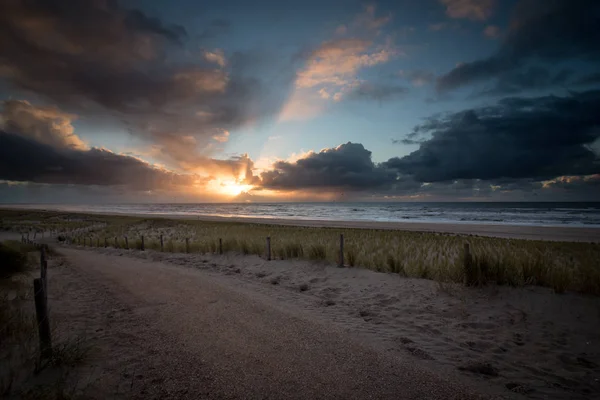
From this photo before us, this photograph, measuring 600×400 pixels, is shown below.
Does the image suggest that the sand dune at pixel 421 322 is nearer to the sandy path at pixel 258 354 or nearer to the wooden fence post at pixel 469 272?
the sandy path at pixel 258 354

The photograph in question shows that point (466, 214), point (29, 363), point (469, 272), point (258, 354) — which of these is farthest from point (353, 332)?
point (466, 214)

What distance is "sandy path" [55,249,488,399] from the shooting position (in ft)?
14.1

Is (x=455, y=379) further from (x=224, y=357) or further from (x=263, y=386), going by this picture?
(x=224, y=357)

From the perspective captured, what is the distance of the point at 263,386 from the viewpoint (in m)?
4.36

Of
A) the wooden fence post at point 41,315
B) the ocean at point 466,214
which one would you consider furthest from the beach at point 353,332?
the ocean at point 466,214

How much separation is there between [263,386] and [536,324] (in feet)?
22.8

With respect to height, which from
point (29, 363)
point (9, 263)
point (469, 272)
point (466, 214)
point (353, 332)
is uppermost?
point (9, 263)

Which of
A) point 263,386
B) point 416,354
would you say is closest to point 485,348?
point 416,354

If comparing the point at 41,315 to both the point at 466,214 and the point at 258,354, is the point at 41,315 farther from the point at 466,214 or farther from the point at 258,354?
the point at 466,214

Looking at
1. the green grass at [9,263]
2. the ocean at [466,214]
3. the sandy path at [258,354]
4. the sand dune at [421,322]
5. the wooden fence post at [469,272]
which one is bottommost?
the ocean at [466,214]

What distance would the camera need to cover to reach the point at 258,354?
5328 mm

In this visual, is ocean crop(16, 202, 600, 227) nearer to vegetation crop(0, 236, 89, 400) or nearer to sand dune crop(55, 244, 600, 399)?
sand dune crop(55, 244, 600, 399)

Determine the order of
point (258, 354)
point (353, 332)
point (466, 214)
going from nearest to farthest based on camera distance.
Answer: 1. point (258, 354)
2. point (353, 332)
3. point (466, 214)

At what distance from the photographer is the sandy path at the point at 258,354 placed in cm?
431
